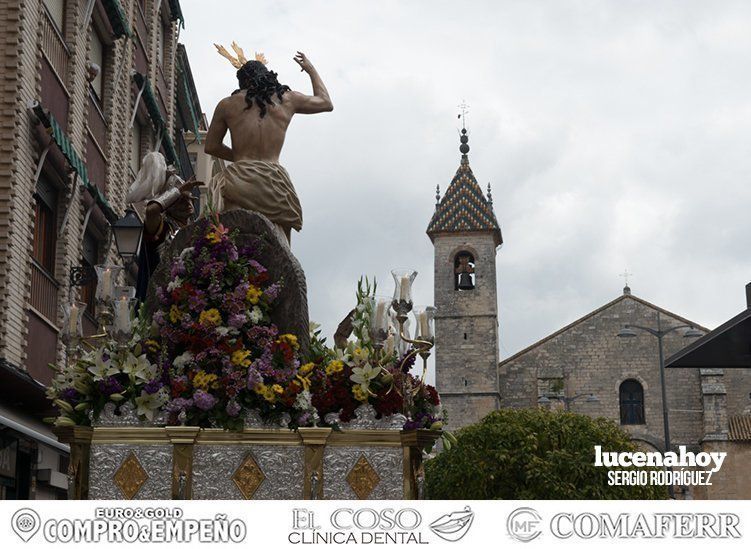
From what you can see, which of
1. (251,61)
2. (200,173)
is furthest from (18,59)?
(200,173)

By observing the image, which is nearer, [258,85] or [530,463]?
[258,85]

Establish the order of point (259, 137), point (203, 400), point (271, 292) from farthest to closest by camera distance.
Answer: point (259, 137), point (271, 292), point (203, 400)

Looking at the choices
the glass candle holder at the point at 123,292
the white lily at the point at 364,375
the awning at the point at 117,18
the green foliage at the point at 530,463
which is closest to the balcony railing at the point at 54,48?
the awning at the point at 117,18

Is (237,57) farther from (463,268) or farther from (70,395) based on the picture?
(463,268)

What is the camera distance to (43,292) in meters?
17.0

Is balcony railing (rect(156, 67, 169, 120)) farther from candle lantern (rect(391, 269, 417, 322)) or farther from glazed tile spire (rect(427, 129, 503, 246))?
glazed tile spire (rect(427, 129, 503, 246))

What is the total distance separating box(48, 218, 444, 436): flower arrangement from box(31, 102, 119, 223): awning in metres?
7.89

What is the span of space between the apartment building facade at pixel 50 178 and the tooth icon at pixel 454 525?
6.87m

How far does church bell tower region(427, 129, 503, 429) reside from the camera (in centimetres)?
5641

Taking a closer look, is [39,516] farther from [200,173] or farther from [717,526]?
[200,173]

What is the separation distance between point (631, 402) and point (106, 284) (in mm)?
51662

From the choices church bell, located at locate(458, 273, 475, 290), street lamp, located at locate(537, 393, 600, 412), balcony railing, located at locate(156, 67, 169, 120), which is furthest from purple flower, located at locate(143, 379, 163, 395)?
church bell, located at locate(458, 273, 475, 290)

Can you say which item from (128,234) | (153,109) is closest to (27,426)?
(128,234)

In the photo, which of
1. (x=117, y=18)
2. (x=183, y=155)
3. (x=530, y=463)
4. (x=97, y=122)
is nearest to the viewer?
(x=97, y=122)
